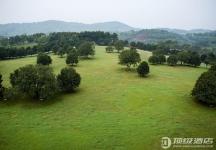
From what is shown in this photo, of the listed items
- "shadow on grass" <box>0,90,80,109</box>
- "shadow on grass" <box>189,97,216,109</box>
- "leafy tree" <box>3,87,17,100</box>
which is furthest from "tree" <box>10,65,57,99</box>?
Answer: "shadow on grass" <box>189,97,216,109</box>

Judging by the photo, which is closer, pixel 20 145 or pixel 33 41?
pixel 20 145

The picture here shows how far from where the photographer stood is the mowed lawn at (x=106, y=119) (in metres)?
Answer: 27.3

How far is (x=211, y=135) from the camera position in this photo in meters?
29.0

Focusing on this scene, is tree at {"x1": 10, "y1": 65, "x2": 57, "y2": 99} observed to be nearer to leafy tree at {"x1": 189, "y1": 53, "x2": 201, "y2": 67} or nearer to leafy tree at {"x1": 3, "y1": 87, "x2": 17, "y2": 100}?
leafy tree at {"x1": 3, "y1": 87, "x2": 17, "y2": 100}

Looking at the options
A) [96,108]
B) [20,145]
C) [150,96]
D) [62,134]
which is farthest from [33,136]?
[150,96]

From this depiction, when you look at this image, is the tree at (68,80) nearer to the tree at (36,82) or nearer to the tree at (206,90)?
the tree at (36,82)

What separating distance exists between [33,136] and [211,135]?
1246 inches

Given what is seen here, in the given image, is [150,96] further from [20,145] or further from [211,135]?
[20,145]

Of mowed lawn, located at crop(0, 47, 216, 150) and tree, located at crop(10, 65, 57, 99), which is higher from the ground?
tree, located at crop(10, 65, 57, 99)

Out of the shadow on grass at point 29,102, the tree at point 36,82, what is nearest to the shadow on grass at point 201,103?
the shadow on grass at point 29,102

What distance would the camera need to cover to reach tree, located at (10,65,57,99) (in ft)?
→ 135

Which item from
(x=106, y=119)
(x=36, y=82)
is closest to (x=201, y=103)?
(x=106, y=119)

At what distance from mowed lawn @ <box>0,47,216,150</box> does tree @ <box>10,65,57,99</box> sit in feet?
8.62

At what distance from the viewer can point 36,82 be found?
41.7 meters
